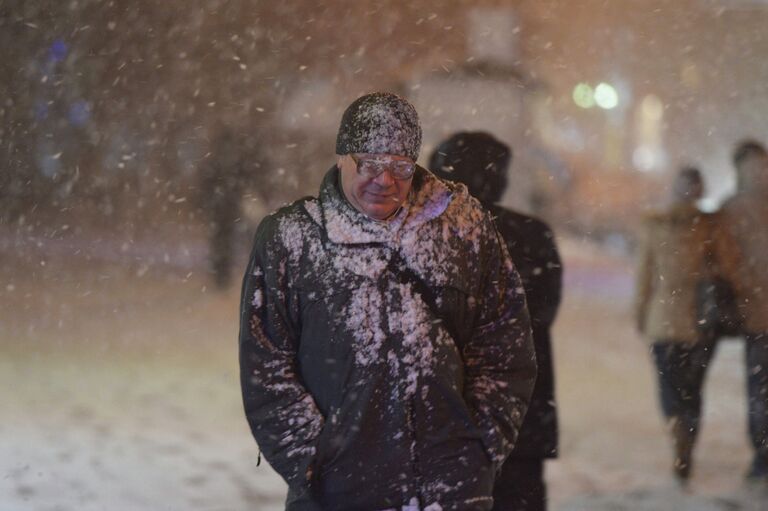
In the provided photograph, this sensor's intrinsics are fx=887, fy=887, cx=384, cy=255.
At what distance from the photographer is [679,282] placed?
3.75 meters

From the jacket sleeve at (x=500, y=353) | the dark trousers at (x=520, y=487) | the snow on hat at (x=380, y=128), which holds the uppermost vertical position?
the snow on hat at (x=380, y=128)

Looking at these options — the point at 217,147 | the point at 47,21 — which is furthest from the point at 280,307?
the point at 47,21

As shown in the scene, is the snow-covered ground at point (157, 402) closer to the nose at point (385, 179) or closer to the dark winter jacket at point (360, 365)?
the dark winter jacket at point (360, 365)

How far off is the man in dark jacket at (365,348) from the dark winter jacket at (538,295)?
1059mm

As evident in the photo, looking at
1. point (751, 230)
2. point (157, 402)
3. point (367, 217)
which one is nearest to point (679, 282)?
point (751, 230)

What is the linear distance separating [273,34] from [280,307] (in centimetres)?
158

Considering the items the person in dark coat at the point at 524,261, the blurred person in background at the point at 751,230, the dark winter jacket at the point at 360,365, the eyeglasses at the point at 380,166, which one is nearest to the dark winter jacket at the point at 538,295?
the person in dark coat at the point at 524,261

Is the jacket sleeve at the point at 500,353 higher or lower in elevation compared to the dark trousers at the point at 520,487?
higher

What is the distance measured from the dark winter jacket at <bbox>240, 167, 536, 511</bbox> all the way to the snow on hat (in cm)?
17

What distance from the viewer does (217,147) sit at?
3.74 m

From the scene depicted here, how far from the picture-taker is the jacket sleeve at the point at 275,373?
258 centimetres

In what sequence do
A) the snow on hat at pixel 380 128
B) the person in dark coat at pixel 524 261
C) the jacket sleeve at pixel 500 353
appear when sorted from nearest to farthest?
the snow on hat at pixel 380 128 → the jacket sleeve at pixel 500 353 → the person in dark coat at pixel 524 261

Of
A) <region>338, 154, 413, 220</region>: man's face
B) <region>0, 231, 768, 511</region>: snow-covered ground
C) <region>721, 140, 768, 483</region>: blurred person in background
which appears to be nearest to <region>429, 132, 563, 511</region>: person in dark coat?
<region>0, 231, 768, 511</region>: snow-covered ground

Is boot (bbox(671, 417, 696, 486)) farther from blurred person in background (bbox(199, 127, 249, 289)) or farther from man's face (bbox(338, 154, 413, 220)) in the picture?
blurred person in background (bbox(199, 127, 249, 289))
